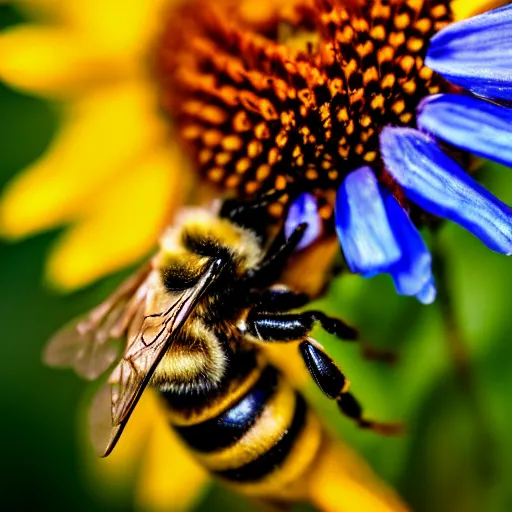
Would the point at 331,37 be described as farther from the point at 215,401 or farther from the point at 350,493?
the point at 350,493

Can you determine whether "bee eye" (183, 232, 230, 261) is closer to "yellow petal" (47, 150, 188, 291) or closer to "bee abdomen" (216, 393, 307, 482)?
"bee abdomen" (216, 393, 307, 482)

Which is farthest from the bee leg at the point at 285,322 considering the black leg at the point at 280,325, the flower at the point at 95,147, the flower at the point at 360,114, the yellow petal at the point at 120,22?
the yellow petal at the point at 120,22

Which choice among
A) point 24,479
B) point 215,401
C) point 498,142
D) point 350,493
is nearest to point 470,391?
point 350,493

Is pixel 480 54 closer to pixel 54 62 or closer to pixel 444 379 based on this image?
pixel 444 379

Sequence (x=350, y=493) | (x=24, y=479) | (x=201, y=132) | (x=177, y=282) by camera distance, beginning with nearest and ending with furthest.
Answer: (x=177, y=282)
(x=350, y=493)
(x=201, y=132)
(x=24, y=479)

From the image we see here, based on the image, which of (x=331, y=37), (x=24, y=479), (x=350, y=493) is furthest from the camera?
(x=24, y=479)

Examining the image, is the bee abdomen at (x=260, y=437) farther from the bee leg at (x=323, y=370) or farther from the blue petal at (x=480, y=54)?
the blue petal at (x=480, y=54)

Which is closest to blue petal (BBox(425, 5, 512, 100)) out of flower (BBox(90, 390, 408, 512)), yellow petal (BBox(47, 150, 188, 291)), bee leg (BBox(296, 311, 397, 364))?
bee leg (BBox(296, 311, 397, 364))
